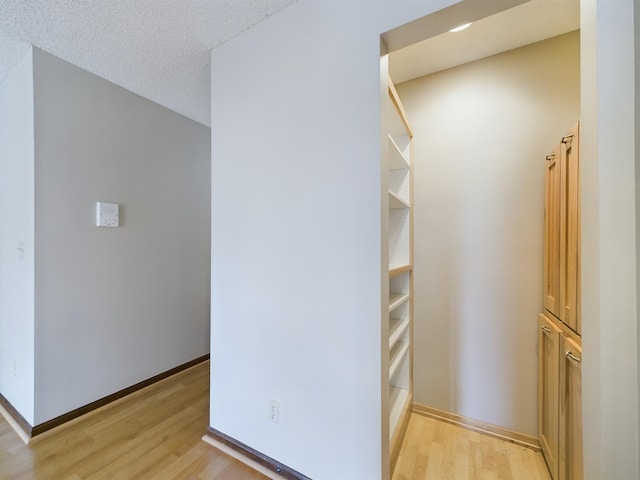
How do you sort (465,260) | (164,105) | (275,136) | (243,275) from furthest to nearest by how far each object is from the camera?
(164,105), (465,260), (243,275), (275,136)

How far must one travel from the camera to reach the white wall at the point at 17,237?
1747 mm

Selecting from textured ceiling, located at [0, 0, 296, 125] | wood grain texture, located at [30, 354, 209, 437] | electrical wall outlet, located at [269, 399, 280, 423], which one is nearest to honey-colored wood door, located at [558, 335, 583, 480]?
electrical wall outlet, located at [269, 399, 280, 423]

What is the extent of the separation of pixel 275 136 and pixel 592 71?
1.28 metres

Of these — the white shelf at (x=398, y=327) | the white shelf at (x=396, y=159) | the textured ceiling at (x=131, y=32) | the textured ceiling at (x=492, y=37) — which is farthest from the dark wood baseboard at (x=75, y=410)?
the textured ceiling at (x=492, y=37)

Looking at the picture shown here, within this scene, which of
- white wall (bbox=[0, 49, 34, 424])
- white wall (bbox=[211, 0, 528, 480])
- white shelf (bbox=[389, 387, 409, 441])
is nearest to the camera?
white wall (bbox=[211, 0, 528, 480])

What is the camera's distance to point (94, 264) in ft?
6.65

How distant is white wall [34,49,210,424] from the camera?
1.79 metres

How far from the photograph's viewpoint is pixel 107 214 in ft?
6.78

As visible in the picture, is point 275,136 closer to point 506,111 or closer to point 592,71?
point 592,71

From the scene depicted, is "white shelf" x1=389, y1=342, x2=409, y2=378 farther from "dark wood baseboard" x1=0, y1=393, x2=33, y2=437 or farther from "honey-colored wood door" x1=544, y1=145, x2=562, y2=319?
"dark wood baseboard" x1=0, y1=393, x2=33, y2=437

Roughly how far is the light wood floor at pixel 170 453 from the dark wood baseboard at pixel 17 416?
0.16 feet

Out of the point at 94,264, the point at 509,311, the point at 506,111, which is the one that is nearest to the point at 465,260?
the point at 509,311

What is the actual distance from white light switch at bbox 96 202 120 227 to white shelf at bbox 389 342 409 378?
7.52 ft

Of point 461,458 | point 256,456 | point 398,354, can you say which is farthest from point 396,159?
point 256,456
